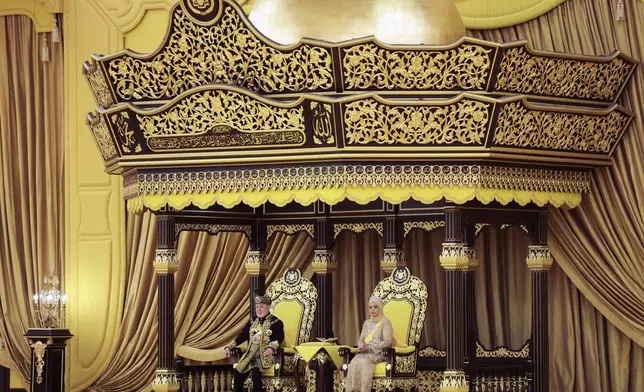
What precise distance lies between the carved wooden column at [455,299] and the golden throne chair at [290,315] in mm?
1307

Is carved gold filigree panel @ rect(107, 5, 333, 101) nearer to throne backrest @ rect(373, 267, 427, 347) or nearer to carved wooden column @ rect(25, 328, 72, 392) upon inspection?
throne backrest @ rect(373, 267, 427, 347)

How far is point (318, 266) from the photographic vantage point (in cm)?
1102

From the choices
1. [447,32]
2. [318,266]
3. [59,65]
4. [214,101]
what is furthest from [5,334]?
[447,32]

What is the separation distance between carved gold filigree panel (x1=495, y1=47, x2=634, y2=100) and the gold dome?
0.79m

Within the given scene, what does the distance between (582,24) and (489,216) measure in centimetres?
171

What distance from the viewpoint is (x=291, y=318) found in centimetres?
1079

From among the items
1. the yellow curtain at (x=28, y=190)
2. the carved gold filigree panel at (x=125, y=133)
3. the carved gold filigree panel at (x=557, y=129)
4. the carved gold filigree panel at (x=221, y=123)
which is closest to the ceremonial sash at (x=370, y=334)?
the carved gold filigree panel at (x=221, y=123)

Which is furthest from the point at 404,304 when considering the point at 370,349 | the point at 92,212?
the point at 92,212

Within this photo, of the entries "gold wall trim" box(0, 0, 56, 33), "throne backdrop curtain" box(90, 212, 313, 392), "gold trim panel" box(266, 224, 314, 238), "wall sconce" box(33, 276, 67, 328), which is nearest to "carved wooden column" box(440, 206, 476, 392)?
"gold trim panel" box(266, 224, 314, 238)

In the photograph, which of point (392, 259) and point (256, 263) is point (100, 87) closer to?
point (256, 263)

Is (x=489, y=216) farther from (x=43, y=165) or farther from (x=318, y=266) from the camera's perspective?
(x=43, y=165)

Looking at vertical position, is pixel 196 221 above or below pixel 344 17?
below

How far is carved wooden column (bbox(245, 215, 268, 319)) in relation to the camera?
11188 mm

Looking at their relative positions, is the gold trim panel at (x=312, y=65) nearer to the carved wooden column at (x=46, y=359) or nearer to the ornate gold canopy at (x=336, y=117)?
the ornate gold canopy at (x=336, y=117)
